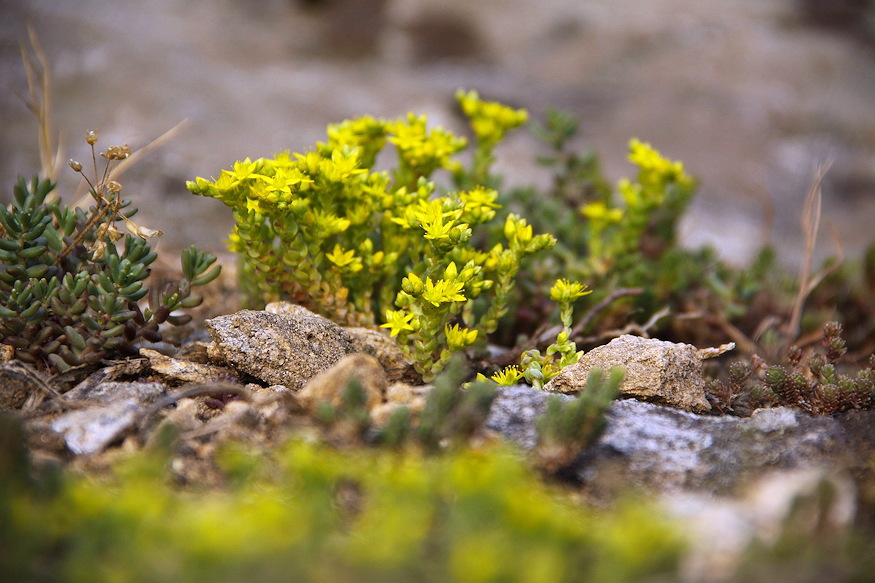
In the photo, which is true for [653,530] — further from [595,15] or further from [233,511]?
[595,15]

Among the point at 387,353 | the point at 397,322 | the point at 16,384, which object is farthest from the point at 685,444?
the point at 16,384

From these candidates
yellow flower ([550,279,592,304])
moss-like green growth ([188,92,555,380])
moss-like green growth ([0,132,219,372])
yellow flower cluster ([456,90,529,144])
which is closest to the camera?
moss-like green growth ([0,132,219,372])

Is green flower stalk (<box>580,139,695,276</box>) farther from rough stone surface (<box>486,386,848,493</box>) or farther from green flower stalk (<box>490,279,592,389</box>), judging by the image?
rough stone surface (<box>486,386,848,493</box>)

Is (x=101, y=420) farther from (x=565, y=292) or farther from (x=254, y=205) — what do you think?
(x=565, y=292)

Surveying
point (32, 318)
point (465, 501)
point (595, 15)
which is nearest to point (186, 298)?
point (32, 318)

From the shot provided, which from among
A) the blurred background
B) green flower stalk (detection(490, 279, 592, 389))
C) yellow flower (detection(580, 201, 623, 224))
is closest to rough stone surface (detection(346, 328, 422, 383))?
green flower stalk (detection(490, 279, 592, 389))

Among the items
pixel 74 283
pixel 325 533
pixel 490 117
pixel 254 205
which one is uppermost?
pixel 490 117
